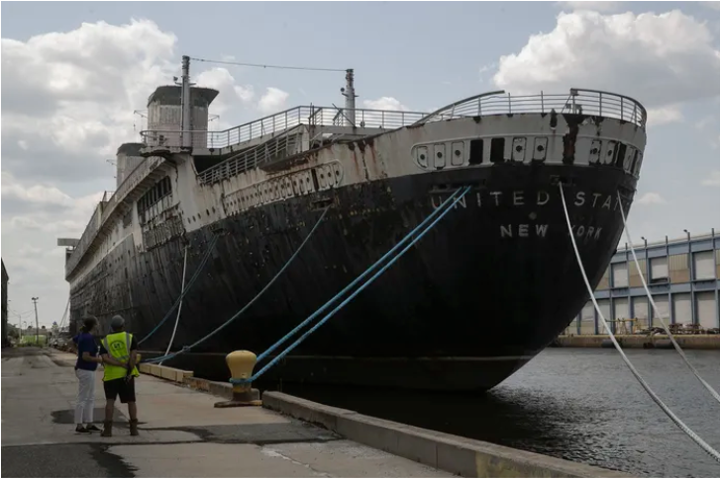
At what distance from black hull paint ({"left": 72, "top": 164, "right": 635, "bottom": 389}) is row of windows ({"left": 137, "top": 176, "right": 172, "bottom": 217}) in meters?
8.98

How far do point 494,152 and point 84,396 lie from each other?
31.0 ft

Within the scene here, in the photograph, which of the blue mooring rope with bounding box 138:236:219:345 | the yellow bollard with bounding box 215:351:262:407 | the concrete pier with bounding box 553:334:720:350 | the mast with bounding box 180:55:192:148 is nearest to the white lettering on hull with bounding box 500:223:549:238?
the yellow bollard with bounding box 215:351:262:407

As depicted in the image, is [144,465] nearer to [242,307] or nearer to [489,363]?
[489,363]

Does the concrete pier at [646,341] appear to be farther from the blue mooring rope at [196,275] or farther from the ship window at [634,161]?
the ship window at [634,161]

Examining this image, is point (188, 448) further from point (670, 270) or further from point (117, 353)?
point (670, 270)

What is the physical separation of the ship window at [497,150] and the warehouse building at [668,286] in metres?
48.6

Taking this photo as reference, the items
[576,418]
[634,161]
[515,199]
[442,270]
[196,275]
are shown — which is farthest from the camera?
[196,275]

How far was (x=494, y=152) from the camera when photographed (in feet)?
52.1

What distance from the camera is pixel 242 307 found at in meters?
21.9

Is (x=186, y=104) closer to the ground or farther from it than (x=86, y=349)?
farther from it

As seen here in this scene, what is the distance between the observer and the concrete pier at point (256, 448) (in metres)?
7.22

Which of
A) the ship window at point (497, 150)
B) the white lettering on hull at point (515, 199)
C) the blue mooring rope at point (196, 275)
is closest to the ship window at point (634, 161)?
the white lettering on hull at point (515, 199)

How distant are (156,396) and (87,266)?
4708cm

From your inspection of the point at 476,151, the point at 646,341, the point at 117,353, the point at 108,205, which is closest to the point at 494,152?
the point at 476,151
